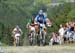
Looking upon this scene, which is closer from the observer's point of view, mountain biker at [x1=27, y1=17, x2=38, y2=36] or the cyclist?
the cyclist

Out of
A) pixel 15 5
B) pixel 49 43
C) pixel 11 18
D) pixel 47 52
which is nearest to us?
pixel 47 52

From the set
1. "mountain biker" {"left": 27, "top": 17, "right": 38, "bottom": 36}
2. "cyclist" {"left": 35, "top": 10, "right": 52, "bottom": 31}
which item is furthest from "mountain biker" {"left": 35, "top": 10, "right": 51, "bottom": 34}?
"mountain biker" {"left": 27, "top": 17, "right": 38, "bottom": 36}

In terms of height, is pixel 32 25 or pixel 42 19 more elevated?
pixel 42 19

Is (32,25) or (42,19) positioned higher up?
(42,19)

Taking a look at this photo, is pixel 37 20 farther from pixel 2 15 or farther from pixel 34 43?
pixel 2 15

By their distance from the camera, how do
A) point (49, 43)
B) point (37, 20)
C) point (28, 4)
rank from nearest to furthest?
point (37, 20) < point (49, 43) < point (28, 4)

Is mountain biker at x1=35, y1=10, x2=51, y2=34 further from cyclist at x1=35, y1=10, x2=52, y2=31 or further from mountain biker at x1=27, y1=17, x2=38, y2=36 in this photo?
mountain biker at x1=27, y1=17, x2=38, y2=36

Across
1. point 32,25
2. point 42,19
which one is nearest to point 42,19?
point 42,19

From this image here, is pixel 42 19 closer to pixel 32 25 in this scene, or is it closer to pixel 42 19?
pixel 42 19

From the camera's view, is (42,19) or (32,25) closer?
(42,19)

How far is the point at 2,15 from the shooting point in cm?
3009

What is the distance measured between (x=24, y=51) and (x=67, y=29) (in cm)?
439

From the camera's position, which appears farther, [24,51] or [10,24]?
[10,24]

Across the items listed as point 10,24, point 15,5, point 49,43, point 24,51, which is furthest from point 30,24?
point 15,5
